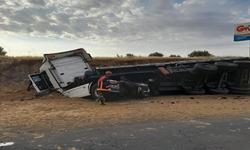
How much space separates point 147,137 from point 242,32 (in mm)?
24282

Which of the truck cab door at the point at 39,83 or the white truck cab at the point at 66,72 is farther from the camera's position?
the truck cab door at the point at 39,83

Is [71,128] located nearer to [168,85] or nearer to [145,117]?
[145,117]

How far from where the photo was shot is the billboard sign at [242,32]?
72.1 feet

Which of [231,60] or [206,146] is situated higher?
[231,60]

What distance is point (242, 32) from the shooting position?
2238cm

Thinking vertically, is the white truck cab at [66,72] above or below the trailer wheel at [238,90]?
above

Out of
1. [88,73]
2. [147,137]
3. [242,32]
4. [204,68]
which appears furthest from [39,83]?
[242,32]

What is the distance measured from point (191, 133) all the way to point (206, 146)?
0.61 meters

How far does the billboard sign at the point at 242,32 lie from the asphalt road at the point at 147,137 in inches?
863

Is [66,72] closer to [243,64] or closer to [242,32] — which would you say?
[243,64]

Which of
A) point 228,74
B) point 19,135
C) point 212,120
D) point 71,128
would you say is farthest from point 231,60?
point 19,135

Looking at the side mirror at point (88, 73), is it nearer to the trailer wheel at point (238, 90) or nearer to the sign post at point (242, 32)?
the trailer wheel at point (238, 90)

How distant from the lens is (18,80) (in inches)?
557

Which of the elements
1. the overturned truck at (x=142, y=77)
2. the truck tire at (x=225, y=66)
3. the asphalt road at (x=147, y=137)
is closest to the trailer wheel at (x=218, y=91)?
the overturned truck at (x=142, y=77)
